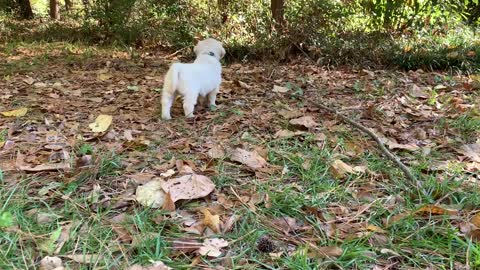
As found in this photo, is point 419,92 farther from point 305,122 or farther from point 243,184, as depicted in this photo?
point 243,184

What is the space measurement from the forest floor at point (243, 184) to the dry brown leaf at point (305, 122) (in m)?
0.02

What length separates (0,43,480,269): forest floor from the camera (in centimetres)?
185

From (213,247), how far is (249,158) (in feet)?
3.00

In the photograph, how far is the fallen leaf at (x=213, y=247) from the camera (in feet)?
6.06

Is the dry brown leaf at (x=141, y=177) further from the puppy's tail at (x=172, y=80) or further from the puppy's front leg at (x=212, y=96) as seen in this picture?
the puppy's front leg at (x=212, y=96)

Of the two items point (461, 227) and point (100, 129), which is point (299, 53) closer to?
point (100, 129)

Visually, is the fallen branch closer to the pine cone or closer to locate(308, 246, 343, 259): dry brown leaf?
locate(308, 246, 343, 259): dry brown leaf

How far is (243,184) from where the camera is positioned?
2.45 meters

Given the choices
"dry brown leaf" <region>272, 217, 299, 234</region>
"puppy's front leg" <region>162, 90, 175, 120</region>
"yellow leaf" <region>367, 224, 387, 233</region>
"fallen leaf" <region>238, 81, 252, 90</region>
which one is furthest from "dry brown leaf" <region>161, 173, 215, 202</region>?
"fallen leaf" <region>238, 81, 252, 90</region>

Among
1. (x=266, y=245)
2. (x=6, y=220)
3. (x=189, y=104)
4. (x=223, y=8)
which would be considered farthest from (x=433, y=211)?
(x=223, y=8)

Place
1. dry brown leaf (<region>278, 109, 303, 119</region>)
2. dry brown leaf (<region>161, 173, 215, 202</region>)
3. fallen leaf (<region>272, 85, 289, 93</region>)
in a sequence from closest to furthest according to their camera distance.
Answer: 1. dry brown leaf (<region>161, 173, 215, 202</region>)
2. dry brown leaf (<region>278, 109, 303, 119</region>)
3. fallen leaf (<region>272, 85, 289, 93</region>)

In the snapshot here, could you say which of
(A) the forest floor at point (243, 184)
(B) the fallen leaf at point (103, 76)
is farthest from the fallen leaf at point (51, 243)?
(B) the fallen leaf at point (103, 76)

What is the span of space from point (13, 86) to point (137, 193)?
3.48 m

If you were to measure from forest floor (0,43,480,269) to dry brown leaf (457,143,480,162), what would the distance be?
2 centimetres
